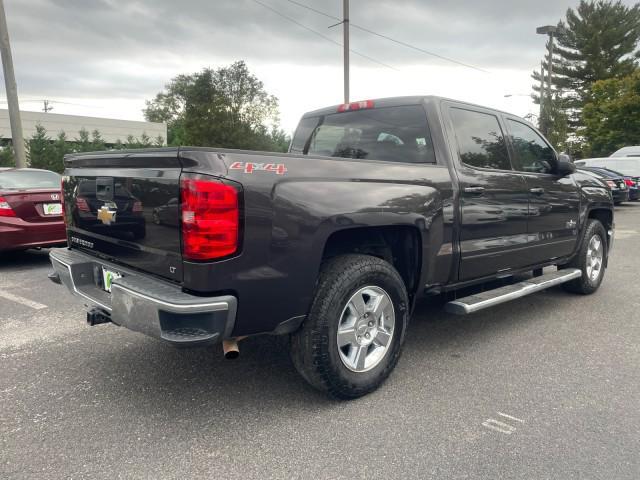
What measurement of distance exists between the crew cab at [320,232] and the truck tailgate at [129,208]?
0.4 inches

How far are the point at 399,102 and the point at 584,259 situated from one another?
291cm

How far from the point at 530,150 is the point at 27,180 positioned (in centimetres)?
639

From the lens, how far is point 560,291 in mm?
5797

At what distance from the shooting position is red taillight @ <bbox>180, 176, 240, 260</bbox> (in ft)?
7.91

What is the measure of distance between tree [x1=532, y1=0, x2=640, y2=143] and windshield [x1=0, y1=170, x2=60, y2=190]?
44.0 metres

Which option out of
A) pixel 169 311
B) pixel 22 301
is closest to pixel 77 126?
pixel 22 301

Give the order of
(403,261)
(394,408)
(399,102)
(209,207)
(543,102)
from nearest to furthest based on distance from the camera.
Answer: (209,207)
(394,408)
(403,261)
(399,102)
(543,102)

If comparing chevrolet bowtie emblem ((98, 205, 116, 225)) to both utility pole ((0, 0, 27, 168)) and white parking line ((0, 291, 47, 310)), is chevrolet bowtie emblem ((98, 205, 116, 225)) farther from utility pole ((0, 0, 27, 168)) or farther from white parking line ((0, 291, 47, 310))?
utility pole ((0, 0, 27, 168))

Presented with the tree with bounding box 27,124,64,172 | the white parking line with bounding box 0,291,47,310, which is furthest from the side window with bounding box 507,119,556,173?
the tree with bounding box 27,124,64,172

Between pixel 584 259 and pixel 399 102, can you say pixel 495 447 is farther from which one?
pixel 584 259

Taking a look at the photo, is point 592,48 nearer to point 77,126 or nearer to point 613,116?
point 613,116

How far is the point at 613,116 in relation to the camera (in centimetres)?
3319

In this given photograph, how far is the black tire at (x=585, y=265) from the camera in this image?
5.39m

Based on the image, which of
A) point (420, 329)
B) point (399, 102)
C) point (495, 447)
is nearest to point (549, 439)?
point (495, 447)
